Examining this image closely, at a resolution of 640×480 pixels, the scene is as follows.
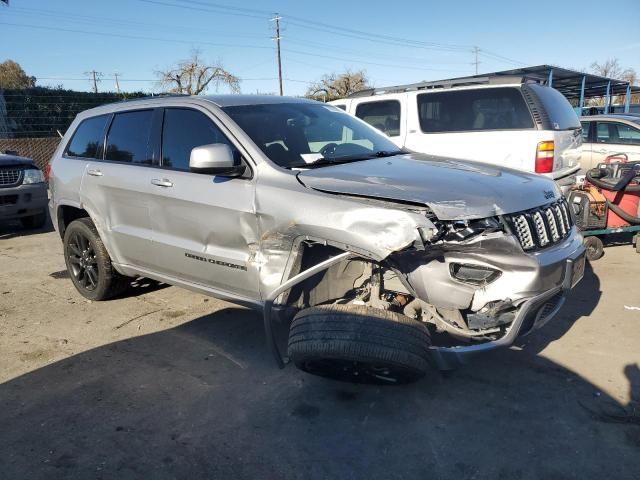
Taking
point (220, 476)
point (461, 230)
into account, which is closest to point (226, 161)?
point (461, 230)

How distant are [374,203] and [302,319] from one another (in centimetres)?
79

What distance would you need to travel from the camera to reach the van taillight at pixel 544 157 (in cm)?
612

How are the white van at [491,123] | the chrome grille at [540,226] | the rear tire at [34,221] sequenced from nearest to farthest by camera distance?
the chrome grille at [540,226]
the white van at [491,123]
the rear tire at [34,221]

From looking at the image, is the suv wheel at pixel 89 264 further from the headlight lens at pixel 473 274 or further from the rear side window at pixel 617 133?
the rear side window at pixel 617 133

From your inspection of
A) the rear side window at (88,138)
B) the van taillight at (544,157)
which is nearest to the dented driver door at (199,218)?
the rear side window at (88,138)

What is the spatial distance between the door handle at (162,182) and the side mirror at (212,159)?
0.62 m

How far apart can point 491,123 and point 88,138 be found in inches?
185

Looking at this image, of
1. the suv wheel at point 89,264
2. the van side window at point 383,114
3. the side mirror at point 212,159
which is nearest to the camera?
the side mirror at point 212,159

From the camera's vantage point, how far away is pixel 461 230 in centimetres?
277

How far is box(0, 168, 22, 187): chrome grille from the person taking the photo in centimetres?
842

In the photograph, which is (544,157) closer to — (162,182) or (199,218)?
(199,218)

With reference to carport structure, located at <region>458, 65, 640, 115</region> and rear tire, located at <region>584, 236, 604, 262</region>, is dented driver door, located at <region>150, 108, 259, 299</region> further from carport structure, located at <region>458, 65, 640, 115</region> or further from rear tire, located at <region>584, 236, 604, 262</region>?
carport structure, located at <region>458, 65, 640, 115</region>

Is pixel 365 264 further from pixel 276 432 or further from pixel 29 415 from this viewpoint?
pixel 29 415

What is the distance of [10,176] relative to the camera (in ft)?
27.9
